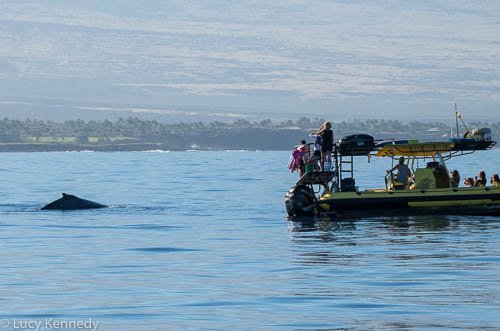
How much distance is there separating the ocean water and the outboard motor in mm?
805

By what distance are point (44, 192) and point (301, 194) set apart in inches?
1330

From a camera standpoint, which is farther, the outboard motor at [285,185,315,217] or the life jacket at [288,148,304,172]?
the life jacket at [288,148,304,172]

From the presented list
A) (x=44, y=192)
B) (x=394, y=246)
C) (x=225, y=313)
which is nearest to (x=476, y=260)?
(x=394, y=246)

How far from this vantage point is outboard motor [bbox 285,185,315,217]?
3559 centimetres

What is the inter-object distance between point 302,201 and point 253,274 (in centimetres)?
1587

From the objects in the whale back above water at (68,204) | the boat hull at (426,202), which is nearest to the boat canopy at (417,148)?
the boat hull at (426,202)

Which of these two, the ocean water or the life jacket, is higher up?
the life jacket

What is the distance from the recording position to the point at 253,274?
786 inches

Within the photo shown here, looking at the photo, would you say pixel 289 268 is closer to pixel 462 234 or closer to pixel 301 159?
pixel 462 234

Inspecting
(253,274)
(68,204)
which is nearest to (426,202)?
(253,274)

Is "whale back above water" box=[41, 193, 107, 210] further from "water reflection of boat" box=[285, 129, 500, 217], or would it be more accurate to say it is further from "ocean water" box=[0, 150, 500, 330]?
"water reflection of boat" box=[285, 129, 500, 217]

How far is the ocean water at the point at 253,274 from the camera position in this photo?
48.8 feet

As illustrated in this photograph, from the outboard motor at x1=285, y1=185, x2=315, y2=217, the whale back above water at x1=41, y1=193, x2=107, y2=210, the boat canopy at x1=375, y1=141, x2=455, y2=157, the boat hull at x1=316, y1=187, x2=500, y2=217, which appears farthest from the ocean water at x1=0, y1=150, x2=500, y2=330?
the whale back above water at x1=41, y1=193, x2=107, y2=210

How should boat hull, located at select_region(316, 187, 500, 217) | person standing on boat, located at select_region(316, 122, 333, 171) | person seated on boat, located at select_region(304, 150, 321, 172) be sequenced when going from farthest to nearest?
person seated on boat, located at select_region(304, 150, 321, 172), person standing on boat, located at select_region(316, 122, 333, 171), boat hull, located at select_region(316, 187, 500, 217)
